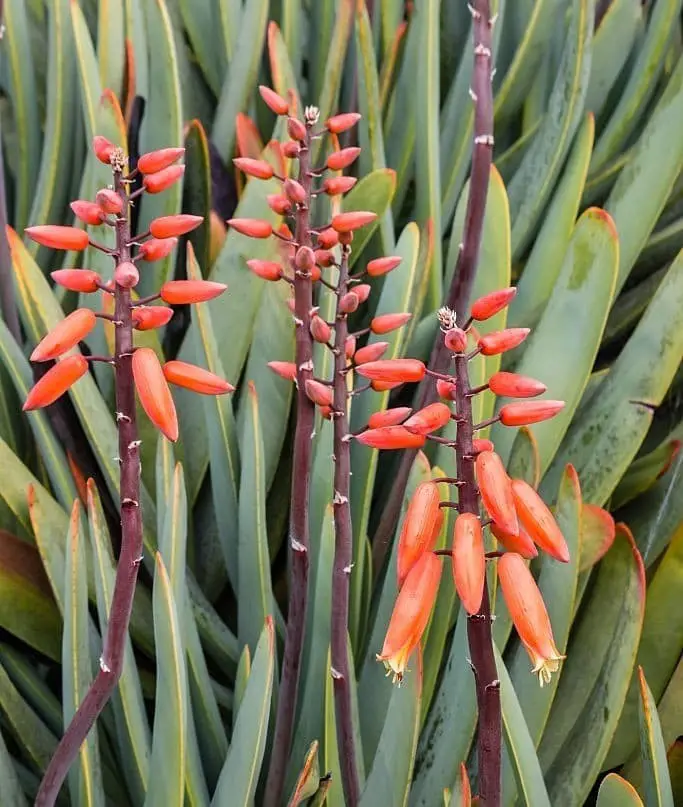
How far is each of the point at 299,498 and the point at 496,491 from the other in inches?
6.6

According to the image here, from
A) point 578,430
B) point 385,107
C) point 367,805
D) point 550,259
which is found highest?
point 385,107

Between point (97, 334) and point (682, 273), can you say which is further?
point (97, 334)

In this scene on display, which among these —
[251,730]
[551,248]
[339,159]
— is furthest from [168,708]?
[551,248]

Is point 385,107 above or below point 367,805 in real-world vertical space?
above

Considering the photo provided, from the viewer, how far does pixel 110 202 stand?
0.39 m

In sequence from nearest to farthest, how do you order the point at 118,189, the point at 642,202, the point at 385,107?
1. the point at 118,189
2. the point at 642,202
3. the point at 385,107

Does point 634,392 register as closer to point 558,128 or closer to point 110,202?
point 558,128

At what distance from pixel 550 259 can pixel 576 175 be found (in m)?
0.09

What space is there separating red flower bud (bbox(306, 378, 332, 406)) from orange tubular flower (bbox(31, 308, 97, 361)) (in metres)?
0.12

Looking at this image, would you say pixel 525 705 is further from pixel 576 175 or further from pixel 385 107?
pixel 385 107

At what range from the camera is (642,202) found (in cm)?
87

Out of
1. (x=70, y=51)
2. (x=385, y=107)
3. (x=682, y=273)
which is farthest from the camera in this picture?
(x=385, y=107)

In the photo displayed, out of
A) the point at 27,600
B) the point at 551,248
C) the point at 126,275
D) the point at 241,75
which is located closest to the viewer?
the point at 126,275

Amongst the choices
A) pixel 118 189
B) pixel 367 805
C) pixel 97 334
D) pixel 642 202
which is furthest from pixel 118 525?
pixel 642 202
